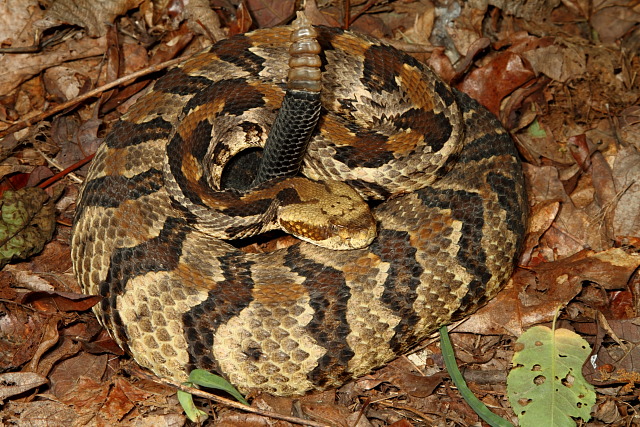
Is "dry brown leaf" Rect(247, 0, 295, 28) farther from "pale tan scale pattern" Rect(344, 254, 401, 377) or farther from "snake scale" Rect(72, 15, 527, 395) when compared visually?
"pale tan scale pattern" Rect(344, 254, 401, 377)

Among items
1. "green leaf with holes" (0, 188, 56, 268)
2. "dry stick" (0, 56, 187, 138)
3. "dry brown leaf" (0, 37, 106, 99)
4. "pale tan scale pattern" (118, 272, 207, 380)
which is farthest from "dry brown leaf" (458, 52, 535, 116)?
"green leaf with holes" (0, 188, 56, 268)

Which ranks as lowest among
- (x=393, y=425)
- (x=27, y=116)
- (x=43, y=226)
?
(x=393, y=425)

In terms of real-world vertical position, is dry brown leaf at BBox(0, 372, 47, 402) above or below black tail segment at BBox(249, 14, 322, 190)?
below

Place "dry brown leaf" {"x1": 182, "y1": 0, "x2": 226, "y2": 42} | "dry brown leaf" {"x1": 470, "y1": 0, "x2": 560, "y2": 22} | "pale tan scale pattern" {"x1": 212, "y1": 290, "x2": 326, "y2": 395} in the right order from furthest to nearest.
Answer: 1. "dry brown leaf" {"x1": 470, "y1": 0, "x2": 560, "y2": 22}
2. "dry brown leaf" {"x1": 182, "y1": 0, "x2": 226, "y2": 42}
3. "pale tan scale pattern" {"x1": 212, "y1": 290, "x2": 326, "y2": 395}

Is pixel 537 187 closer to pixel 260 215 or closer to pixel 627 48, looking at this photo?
pixel 627 48

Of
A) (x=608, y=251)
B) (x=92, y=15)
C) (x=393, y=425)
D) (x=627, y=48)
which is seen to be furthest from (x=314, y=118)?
(x=627, y=48)

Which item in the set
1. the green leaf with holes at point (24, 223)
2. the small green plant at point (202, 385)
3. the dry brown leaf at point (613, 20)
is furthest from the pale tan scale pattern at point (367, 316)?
the dry brown leaf at point (613, 20)

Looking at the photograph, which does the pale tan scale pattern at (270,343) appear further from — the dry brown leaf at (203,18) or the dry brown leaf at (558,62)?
the dry brown leaf at (558,62)
